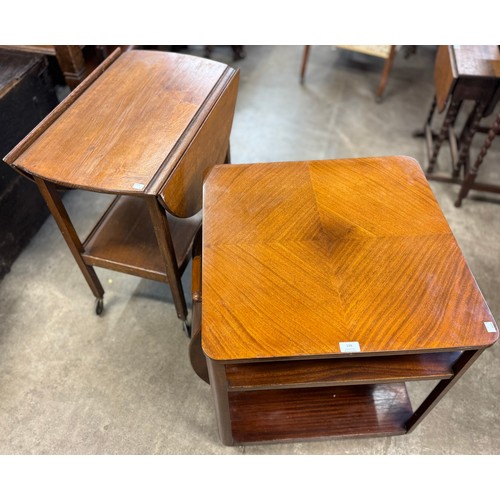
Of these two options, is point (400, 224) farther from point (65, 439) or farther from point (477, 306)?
point (65, 439)

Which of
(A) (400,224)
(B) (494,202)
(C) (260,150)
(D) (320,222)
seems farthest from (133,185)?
(B) (494,202)

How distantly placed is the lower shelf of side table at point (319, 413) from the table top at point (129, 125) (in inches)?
30.8

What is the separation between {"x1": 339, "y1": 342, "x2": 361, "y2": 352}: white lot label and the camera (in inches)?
34.8

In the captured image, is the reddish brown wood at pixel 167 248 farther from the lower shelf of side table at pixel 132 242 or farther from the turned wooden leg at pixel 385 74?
the turned wooden leg at pixel 385 74

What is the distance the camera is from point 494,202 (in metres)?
2.11

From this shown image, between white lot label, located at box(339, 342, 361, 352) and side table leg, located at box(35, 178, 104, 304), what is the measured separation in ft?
2.95

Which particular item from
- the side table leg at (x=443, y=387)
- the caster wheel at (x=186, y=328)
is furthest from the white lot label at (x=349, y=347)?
the caster wheel at (x=186, y=328)

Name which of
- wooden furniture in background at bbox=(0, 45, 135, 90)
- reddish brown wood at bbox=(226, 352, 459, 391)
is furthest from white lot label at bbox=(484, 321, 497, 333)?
wooden furniture in background at bbox=(0, 45, 135, 90)

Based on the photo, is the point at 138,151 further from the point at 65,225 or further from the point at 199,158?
the point at 65,225

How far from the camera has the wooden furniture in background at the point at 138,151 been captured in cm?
110

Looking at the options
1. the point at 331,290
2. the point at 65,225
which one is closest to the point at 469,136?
the point at 331,290

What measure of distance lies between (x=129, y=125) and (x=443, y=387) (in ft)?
3.72

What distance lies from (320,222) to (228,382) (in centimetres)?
47

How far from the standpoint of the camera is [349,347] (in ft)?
2.91
